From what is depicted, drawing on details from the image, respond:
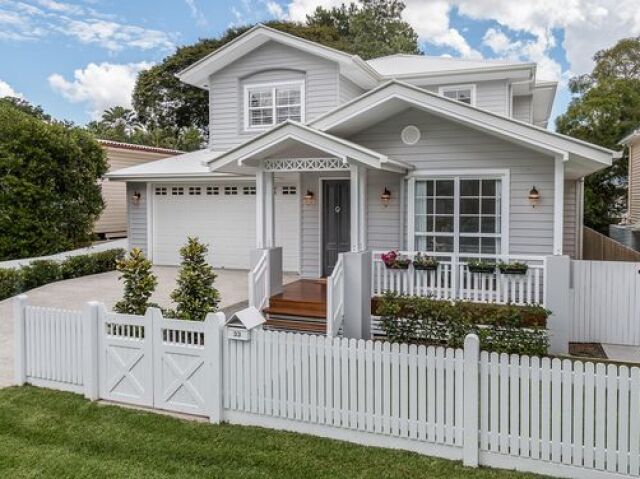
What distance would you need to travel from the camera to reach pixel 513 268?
8.77m

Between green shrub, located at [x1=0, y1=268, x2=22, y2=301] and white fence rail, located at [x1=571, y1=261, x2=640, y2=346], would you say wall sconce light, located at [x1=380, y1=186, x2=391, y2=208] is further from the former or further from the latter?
green shrub, located at [x1=0, y1=268, x2=22, y2=301]

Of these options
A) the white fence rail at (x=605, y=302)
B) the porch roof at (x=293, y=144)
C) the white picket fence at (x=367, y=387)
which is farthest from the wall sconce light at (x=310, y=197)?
the white picket fence at (x=367, y=387)

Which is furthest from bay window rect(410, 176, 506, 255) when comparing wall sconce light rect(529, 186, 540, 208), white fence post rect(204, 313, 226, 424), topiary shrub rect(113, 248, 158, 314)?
white fence post rect(204, 313, 226, 424)

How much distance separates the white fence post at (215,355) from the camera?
229 inches

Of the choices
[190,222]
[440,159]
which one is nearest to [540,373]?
[440,159]

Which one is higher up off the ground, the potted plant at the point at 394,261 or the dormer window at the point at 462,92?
the dormer window at the point at 462,92

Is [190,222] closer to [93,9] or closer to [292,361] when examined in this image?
[292,361]

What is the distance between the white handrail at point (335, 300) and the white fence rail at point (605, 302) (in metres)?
4.10

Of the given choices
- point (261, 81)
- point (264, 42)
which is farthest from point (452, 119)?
point (264, 42)

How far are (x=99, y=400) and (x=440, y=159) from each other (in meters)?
6.97

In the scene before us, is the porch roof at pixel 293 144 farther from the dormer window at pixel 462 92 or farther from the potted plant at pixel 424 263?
the dormer window at pixel 462 92

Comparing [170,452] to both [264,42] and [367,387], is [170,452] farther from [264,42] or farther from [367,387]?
[264,42]

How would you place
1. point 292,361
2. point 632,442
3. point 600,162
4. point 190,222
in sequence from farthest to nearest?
point 190,222 → point 600,162 → point 292,361 → point 632,442

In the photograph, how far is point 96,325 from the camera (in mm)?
6434
